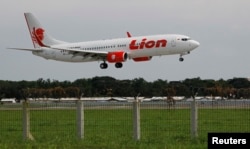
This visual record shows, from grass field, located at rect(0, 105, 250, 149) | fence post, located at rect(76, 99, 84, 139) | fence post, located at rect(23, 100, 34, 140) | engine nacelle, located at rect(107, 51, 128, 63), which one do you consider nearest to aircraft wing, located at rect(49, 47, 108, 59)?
engine nacelle, located at rect(107, 51, 128, 63)

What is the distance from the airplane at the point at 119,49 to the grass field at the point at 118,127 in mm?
36346

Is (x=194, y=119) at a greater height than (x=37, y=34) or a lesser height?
lesser

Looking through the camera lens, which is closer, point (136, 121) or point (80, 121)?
point (136, 121)

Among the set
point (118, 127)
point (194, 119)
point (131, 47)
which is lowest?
point (118, 127)

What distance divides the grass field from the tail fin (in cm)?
5614

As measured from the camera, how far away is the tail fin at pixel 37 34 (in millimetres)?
87562

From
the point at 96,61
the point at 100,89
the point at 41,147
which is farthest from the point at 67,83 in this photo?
the point at 41,147

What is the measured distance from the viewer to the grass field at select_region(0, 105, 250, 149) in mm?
24438

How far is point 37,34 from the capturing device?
295ft

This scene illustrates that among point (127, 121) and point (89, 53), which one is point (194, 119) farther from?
point (89, 53)

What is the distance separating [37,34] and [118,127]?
206 ft

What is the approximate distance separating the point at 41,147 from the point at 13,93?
202 feet

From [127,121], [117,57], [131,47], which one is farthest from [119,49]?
[127,121]
